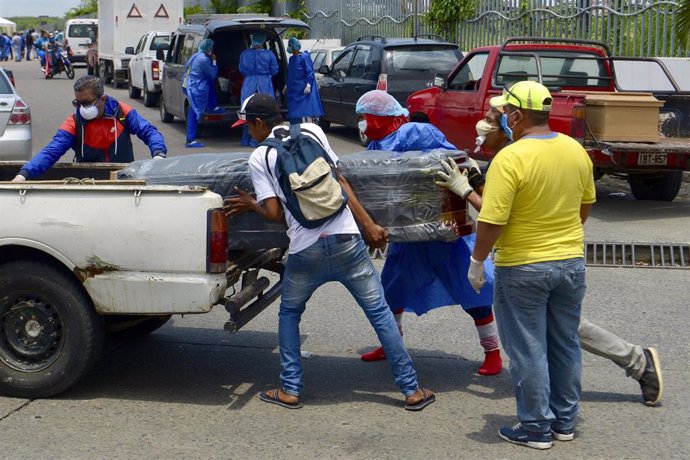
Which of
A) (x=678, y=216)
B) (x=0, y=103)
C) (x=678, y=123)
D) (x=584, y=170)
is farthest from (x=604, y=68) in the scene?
(x=584, y=170)

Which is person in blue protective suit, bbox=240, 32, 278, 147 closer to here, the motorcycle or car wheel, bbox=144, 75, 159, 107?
car wheel, bbox=144, 75, 159, 107

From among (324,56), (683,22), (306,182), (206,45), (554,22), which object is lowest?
(306,182)

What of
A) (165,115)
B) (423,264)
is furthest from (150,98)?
(423,264)

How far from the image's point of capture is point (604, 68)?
13.2m

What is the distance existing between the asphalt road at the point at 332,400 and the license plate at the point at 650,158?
3.05 metres

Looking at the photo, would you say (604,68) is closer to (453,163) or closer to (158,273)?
(453,163)

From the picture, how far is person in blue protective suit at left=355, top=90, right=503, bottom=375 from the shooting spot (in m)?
5.92

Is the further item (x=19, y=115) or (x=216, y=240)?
(x=19, y=115)

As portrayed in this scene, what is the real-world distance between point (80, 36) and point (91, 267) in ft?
137

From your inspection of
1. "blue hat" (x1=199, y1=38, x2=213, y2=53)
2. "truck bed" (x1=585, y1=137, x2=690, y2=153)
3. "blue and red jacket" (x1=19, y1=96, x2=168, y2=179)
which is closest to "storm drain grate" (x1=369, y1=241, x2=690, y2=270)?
"truck bed" (x1=585, y1=137, x2=690, y2=153)

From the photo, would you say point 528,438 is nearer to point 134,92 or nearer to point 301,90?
point 301,90

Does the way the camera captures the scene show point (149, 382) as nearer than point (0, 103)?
Yes

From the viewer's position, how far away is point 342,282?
5492 mm

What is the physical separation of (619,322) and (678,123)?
17.5 feet
